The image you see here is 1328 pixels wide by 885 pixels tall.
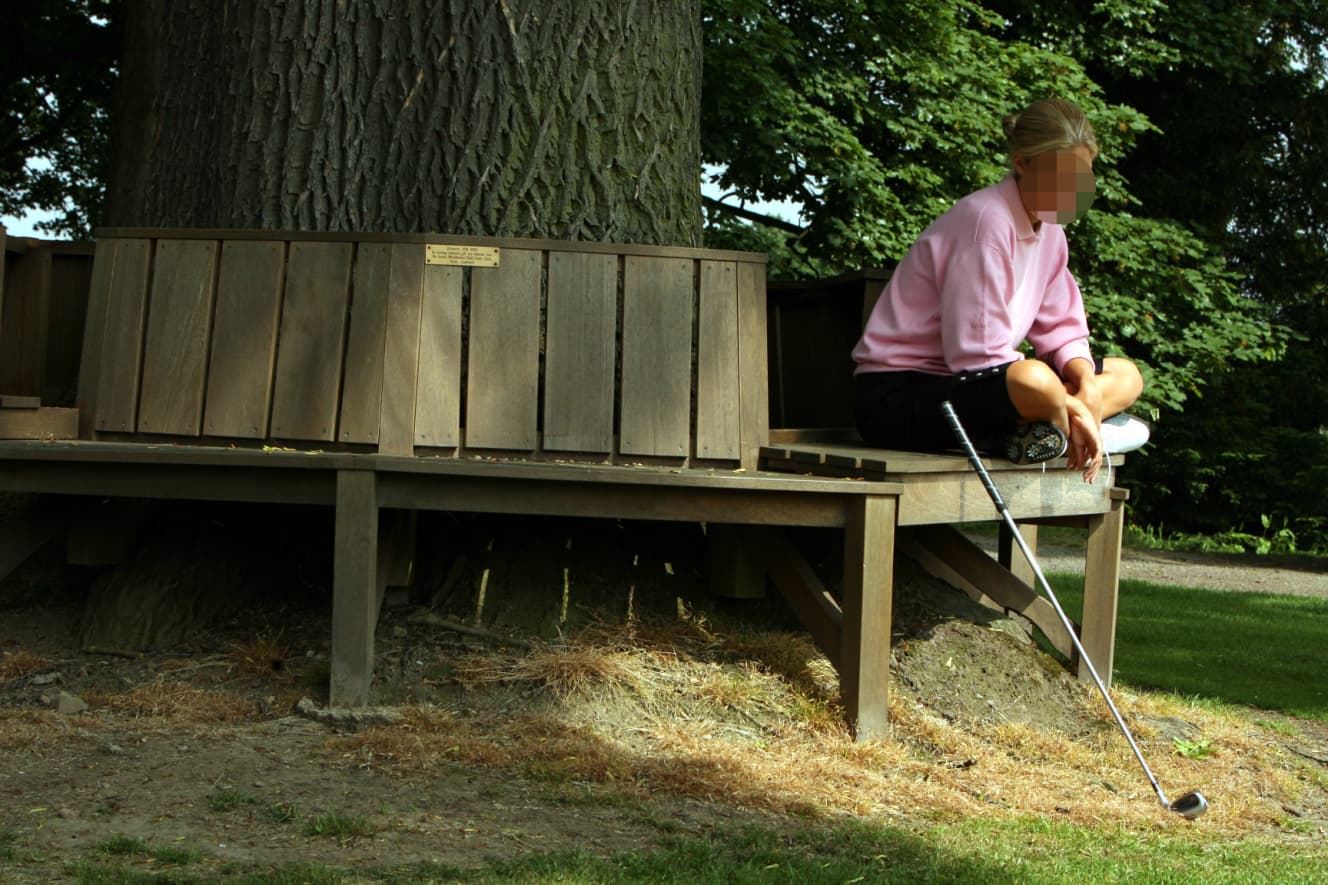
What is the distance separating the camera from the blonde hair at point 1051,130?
456 cm

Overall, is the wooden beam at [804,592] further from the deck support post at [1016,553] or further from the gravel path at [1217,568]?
the gravel path at [1217,568]

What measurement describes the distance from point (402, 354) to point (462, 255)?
36cm

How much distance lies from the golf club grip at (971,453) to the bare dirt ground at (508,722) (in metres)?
0.74

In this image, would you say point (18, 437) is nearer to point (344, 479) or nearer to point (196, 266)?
point (196, 266)

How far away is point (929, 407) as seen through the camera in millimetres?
4570

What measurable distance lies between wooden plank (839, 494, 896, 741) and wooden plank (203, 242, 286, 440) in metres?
1.87

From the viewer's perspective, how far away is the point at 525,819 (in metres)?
3.37

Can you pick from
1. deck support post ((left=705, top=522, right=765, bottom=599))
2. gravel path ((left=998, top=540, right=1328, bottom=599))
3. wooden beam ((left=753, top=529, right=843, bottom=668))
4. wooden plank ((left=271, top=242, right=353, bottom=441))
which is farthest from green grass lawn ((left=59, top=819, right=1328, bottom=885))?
gravel path ((left=998, top=540, right=1328, bottom=599))

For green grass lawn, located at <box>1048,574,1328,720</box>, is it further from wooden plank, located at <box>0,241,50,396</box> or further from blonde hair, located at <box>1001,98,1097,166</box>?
wooden plank, located at <box>0,241,50,396</box>

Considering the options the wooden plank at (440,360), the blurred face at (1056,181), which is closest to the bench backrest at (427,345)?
the wooden plank at (440,360)

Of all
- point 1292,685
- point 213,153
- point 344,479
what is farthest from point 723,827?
→ point 1292,685

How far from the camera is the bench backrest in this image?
14.9 feet

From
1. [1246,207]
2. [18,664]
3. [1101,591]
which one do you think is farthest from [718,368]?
[1246,207]

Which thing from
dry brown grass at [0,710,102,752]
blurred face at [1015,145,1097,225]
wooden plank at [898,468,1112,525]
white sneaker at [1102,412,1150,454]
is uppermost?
blurred face at [1015,145,1097,225]
